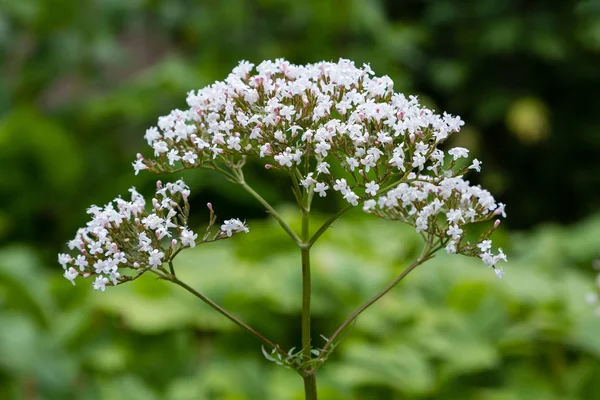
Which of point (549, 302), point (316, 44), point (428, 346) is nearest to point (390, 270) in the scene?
point (428, 346)

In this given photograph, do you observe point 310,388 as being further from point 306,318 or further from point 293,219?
point 293,219

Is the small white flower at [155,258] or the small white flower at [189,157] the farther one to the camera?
the small white flower at [189,157]

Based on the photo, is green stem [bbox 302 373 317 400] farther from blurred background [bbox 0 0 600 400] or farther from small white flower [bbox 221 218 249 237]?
blurred background [bbox 0 0 600 400]

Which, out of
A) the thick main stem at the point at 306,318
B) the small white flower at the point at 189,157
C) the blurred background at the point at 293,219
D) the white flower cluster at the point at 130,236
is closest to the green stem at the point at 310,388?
the thick main stem at the point at 306,318

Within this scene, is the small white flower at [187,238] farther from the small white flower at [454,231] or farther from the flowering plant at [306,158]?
the small white flower at [454,231]

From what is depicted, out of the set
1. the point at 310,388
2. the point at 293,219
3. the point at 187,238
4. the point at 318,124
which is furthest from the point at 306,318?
the point at 293,219

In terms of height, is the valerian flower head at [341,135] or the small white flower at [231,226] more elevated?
the valerian flower head at [341,135]

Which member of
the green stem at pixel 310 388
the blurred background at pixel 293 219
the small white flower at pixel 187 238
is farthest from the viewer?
the blurred background at pixel 293 219
